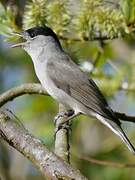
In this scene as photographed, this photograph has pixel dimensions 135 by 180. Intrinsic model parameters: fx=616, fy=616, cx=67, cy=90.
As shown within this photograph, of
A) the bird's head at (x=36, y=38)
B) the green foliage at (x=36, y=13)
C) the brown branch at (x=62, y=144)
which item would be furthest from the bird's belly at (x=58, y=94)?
the green foliage at (x=36, y=13)

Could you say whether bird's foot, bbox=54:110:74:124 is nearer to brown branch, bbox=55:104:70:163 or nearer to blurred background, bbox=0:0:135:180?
brown branch, bbox=55:104:70:163

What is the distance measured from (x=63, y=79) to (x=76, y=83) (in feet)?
0.29

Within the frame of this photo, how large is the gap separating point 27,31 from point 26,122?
97 cm

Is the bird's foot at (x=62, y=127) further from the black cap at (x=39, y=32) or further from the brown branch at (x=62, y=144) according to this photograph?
the black cap at (x=39, y=32)

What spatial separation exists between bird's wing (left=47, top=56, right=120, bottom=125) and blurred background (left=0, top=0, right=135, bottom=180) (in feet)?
0.22

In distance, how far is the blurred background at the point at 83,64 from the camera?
289 centimetres

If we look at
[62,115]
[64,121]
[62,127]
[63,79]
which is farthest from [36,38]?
[62,127]

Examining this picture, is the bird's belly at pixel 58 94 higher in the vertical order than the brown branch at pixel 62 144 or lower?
lower

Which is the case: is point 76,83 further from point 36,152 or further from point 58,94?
point 36,152

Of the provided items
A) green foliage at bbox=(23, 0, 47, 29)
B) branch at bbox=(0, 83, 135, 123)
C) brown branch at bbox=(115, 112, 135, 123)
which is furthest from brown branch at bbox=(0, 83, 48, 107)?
brown branch at bbox=(115, 112, 135, 123)

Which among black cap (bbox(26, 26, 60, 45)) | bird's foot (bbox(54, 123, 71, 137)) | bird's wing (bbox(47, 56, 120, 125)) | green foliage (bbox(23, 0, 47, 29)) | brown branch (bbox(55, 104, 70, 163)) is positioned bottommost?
bird's wing (bbox(47, 56, 120, 125))

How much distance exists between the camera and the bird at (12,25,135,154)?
348cm

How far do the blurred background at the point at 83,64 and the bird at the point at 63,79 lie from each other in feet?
0.27

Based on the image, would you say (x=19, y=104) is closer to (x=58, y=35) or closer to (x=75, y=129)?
(x=75, y=129)
